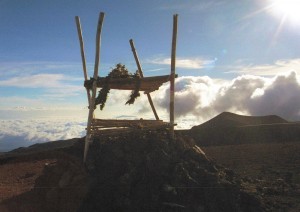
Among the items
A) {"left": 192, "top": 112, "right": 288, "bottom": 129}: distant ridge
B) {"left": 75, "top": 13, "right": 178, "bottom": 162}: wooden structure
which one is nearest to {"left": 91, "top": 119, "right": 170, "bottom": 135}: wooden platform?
{"left": 75, "top": 13, "right": 178, "bottom": 162}: wooden structure

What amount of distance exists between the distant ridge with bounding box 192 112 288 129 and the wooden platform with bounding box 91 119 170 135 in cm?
2388

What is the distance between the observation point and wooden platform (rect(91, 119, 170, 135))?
11.5 meters

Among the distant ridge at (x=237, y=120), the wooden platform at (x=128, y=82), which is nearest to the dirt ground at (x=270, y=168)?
the wooden platform at (x=128, y=82)

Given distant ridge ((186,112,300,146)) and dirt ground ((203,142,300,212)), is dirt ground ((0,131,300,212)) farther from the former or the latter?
distant ridge ((186,112,300,146))

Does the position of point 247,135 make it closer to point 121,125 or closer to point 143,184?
point 121,125

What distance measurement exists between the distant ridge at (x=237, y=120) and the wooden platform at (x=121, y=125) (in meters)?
23.9

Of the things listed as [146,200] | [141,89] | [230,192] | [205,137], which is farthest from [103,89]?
[205,137]

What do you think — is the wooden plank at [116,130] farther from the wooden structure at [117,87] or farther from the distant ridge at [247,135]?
the distant ridge at [247,135]

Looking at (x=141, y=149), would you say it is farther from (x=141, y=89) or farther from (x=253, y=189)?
(x=253, y=189)

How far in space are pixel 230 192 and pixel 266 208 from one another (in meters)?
1.03

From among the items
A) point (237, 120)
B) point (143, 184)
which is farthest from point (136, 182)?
point (237, 120)

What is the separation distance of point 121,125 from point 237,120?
85.7 ft

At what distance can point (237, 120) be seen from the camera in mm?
36531

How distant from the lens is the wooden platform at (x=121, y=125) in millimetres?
11490
